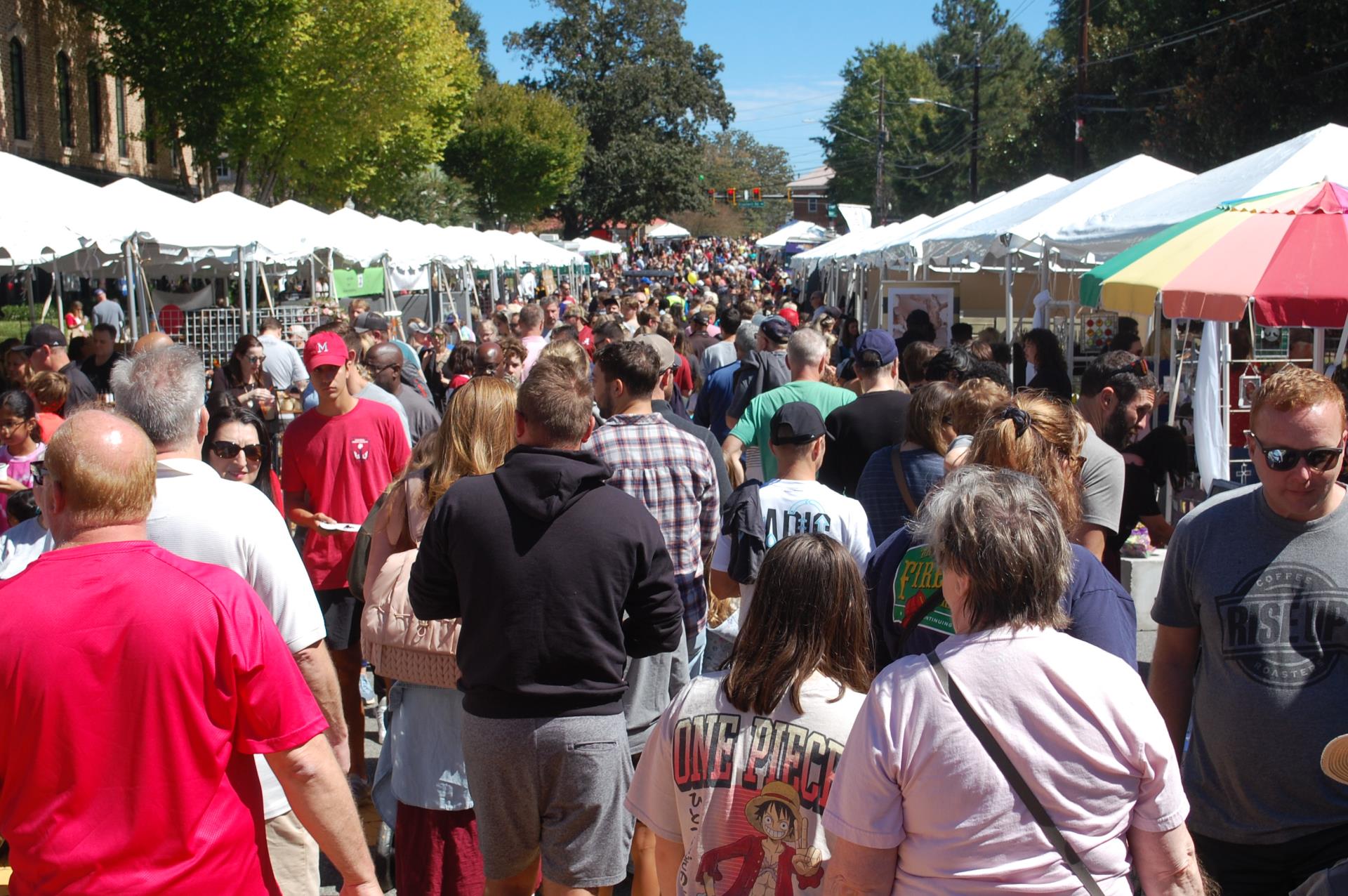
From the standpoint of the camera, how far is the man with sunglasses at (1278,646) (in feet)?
9.13

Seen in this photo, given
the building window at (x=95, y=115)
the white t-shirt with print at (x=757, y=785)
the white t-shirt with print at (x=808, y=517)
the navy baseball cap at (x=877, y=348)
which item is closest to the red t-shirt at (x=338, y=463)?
the white t-shirt with print at (x=808, y=517)

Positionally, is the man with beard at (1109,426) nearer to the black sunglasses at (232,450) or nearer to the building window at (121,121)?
the black sunglasses at (232,450)

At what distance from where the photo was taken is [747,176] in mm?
140375

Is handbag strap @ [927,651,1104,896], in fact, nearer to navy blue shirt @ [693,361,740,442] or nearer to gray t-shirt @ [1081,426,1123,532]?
A: gray t-shirt @ [1081,426,1123,532]

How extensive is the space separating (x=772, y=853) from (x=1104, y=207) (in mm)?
9806

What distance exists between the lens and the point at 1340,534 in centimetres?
281

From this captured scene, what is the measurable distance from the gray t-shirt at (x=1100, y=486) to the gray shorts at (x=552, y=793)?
6.26 ft

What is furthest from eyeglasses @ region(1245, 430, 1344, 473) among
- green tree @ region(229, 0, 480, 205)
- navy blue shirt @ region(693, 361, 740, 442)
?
green tree @ region(229, 0, 480, 205)

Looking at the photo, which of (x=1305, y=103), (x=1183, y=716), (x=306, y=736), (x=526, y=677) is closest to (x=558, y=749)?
(x=526, y=677)

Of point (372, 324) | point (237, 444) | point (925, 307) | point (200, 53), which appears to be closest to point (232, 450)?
point (237, 444)

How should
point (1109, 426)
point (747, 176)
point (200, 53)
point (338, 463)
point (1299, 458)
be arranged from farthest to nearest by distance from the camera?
point (747, 176)
point (200, 53)
point (1109, 426)
point (338, 463)
point (1299, 458)

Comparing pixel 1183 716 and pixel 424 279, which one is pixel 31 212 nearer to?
pixel 1183 716

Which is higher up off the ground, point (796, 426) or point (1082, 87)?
point (1082, 87)

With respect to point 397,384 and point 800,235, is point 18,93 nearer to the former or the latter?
point 800,235
